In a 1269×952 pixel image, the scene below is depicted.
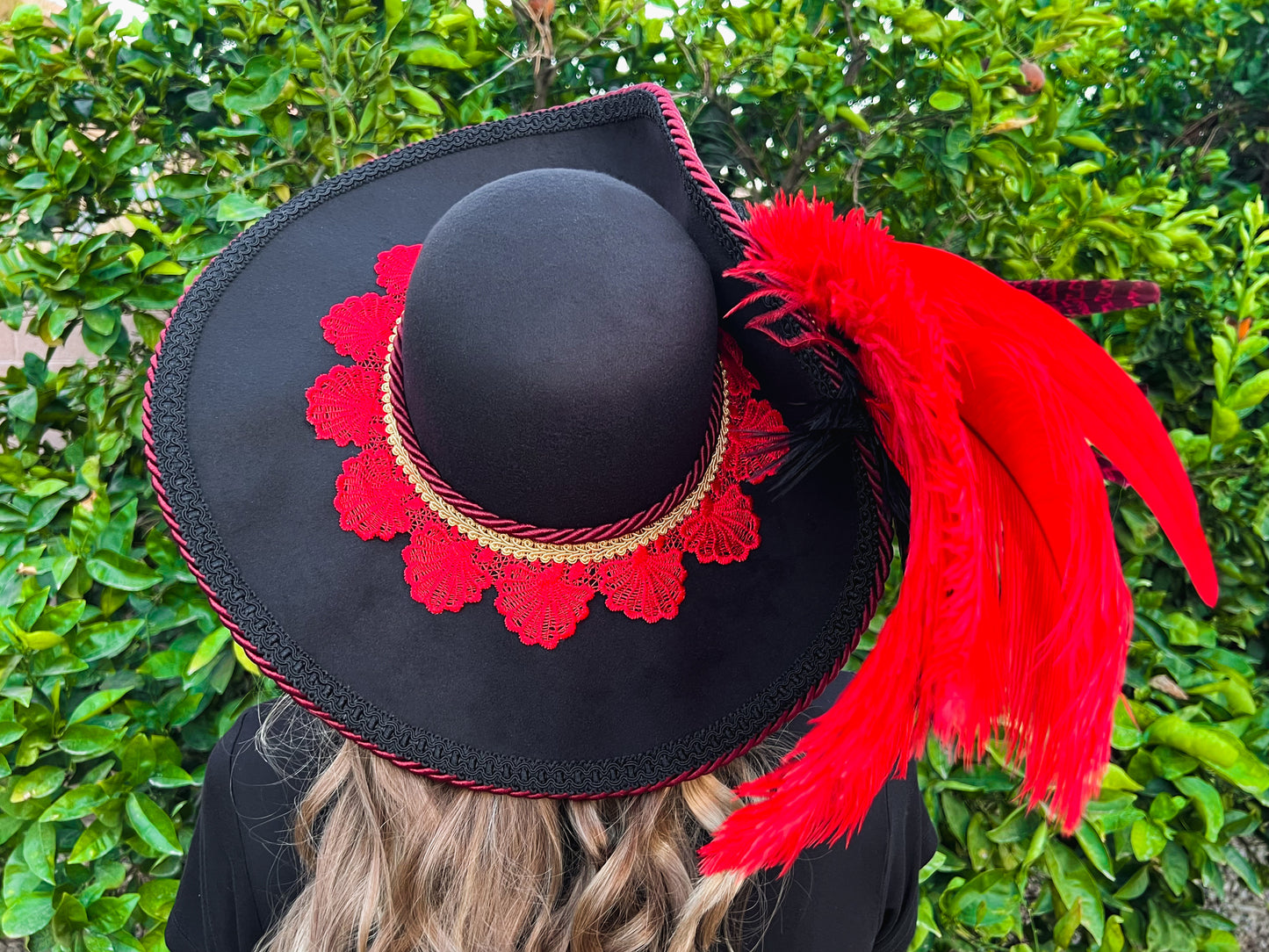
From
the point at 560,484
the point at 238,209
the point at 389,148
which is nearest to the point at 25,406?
the point at 238,209

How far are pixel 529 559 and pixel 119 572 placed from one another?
40.2 inches

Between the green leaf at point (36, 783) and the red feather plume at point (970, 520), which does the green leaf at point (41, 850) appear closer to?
the green leaf at point (36, 783)

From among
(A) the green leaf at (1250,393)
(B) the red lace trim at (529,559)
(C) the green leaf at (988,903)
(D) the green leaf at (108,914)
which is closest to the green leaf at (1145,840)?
(C) the green leaf at (988,903)

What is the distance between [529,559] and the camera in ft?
3.41

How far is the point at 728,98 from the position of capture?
196cm

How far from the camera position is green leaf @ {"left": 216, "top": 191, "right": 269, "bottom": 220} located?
161 cm

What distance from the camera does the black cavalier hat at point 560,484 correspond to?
0.86 m

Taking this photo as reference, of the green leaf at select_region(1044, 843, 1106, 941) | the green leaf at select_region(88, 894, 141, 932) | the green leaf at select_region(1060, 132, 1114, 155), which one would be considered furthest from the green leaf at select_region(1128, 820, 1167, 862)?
the green leaf at select_region(88, 894, 141, 932)

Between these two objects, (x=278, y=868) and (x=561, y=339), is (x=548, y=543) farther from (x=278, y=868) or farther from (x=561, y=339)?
(x=278, y=868)

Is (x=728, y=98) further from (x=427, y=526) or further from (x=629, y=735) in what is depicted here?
(x=629, y=735)

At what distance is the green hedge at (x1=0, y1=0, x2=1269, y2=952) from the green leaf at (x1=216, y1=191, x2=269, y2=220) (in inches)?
0.5

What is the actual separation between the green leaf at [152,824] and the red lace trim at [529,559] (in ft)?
3.08

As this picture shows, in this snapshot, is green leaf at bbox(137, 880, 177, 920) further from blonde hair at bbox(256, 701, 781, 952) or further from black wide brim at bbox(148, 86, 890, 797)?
black wide brim at bbox(148, 86, 890, 797)

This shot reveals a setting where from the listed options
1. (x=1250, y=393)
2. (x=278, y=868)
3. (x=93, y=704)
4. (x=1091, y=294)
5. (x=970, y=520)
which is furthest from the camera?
(x=1250, y=393)
